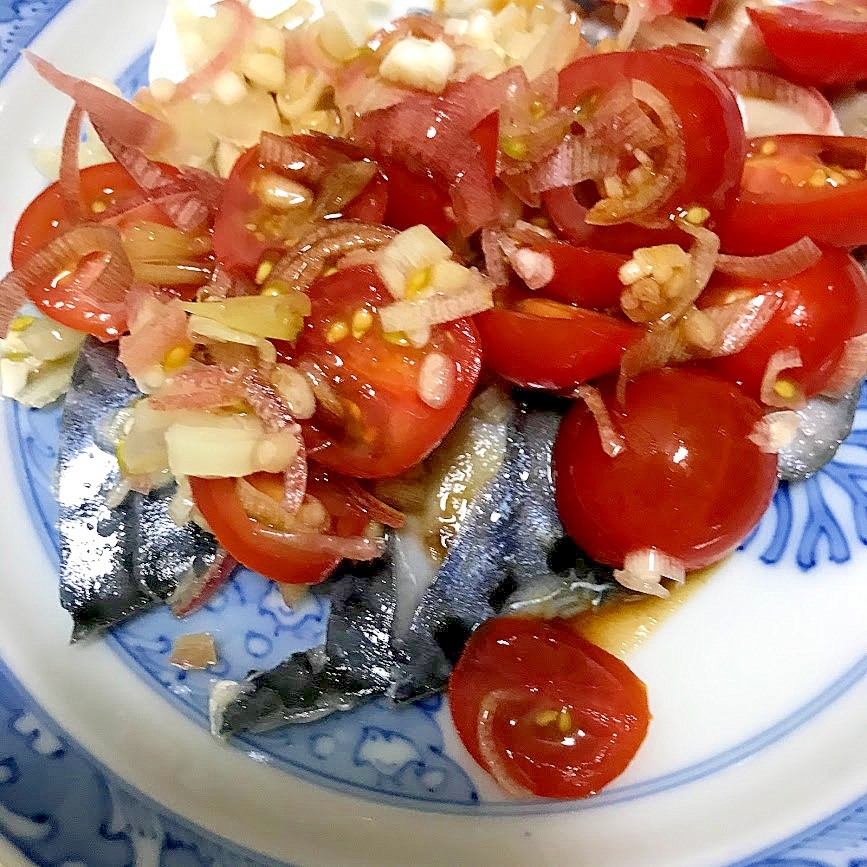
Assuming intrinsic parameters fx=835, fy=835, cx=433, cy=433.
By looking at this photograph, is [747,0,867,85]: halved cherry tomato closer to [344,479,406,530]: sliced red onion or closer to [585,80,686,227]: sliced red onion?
[585,80,686,227]: sliced red onion

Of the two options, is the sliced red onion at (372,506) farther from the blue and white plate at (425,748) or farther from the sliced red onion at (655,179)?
the sliced red onion at (655,179)

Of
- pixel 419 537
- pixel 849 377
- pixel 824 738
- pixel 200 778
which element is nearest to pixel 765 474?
pixel 849 377

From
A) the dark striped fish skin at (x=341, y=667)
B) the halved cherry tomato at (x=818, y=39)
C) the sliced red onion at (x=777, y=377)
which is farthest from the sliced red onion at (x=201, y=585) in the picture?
the halved cherry tomato at (x=818, y=39)

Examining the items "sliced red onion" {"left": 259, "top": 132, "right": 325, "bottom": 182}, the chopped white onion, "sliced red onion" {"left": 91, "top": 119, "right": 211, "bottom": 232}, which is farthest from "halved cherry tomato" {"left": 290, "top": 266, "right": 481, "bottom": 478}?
the chopped white onion

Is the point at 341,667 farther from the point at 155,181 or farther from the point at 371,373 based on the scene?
the point at 155,181

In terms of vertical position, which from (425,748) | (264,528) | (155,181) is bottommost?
(425,748)

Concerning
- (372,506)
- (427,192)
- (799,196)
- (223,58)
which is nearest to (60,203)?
(223,58)

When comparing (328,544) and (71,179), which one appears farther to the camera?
(71,179)
